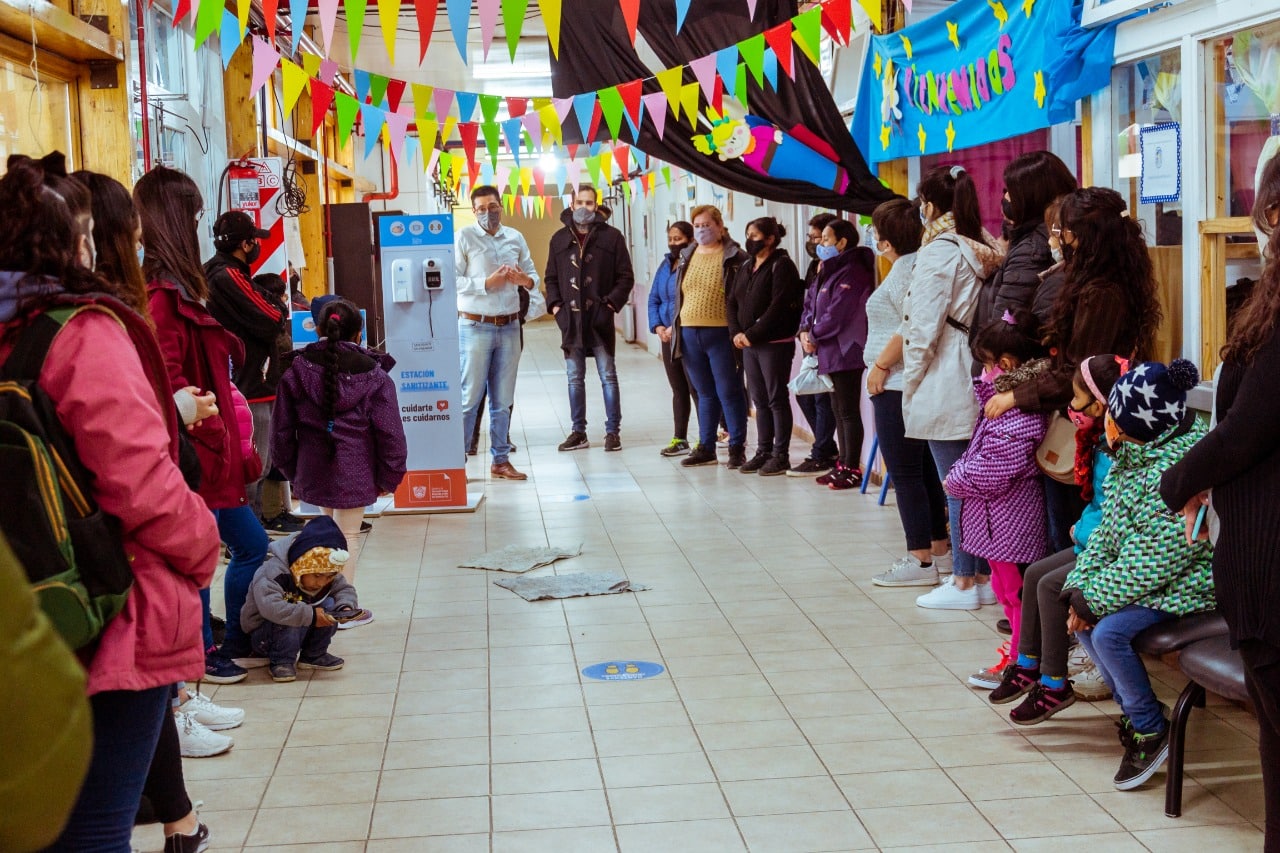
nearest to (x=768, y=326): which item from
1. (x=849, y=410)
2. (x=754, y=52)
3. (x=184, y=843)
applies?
(x=849, y=410)

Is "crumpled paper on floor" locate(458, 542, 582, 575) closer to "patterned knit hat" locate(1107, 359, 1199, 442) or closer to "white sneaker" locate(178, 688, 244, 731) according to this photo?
"white sneaker" locate(178, 688, 244, 731)

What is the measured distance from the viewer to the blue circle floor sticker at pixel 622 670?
449 centimetres

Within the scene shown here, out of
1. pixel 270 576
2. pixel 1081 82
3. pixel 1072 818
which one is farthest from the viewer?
pixel 1081 82

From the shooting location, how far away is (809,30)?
6.00 metres

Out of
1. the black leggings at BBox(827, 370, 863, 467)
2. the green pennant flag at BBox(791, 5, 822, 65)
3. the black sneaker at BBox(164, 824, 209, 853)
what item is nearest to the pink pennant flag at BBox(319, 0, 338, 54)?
the green pennant flag at BBox(791, 5, 822, 65)

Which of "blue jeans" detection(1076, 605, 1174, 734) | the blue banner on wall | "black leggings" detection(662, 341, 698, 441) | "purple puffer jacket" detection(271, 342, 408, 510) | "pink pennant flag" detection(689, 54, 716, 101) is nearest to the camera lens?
"blue jeans" detection(1076, 605, 1174, 734)

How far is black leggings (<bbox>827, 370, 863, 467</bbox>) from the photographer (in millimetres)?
7633

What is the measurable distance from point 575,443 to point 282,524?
3000 mm

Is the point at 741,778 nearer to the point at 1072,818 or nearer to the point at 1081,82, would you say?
the point at 1072,818

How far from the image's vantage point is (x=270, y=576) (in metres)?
4.39

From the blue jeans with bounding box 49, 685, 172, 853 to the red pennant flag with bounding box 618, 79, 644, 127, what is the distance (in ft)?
17.3

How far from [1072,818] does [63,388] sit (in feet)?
8.00

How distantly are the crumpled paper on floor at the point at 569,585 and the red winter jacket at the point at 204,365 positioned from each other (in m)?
1.93

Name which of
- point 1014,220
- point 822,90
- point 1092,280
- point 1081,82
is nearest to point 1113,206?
point 1092,280
